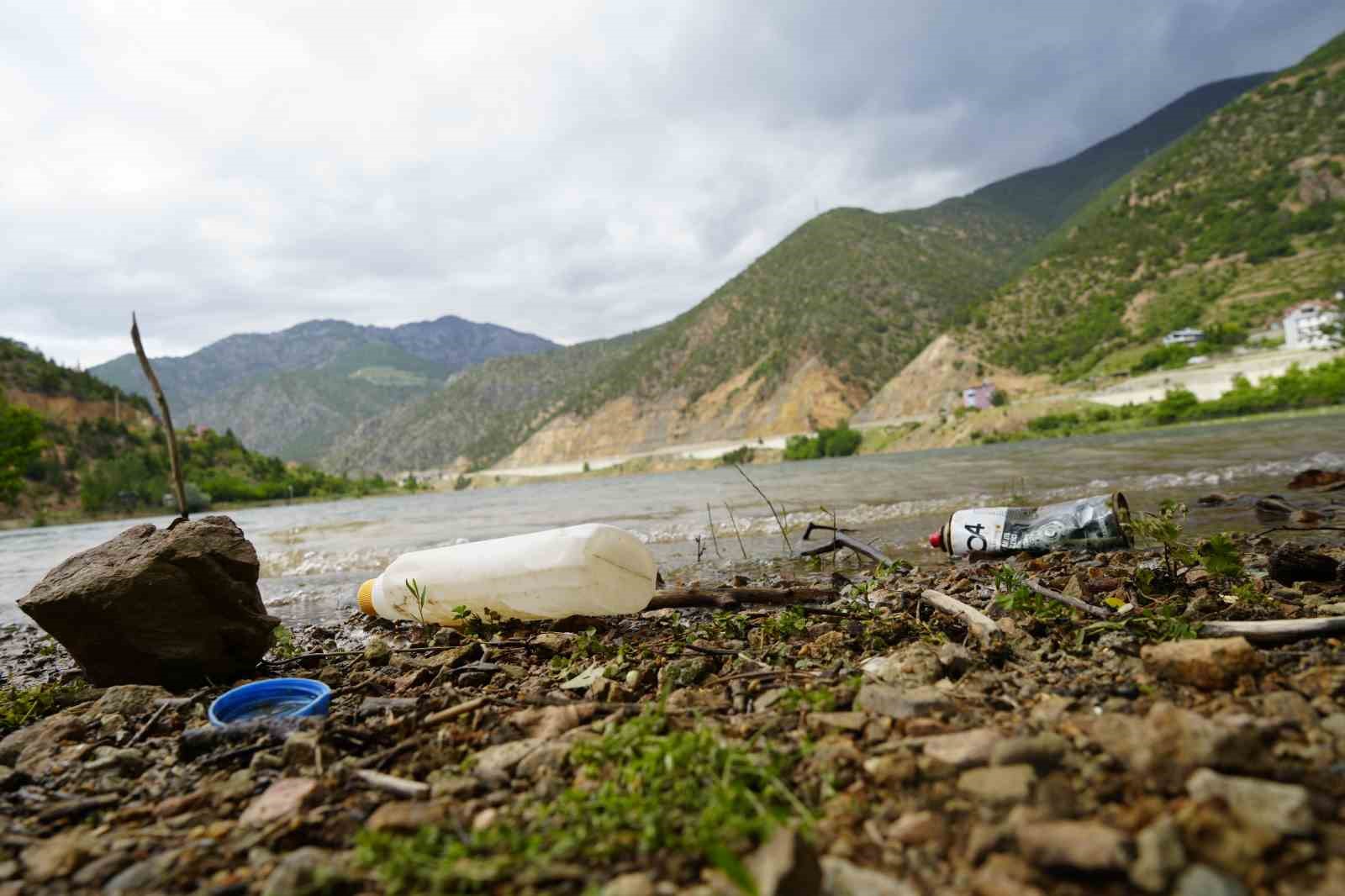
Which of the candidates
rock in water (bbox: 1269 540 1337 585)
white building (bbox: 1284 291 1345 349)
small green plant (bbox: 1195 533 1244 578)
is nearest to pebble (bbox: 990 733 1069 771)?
small green plant (bbox: 1195 533 1244 578)

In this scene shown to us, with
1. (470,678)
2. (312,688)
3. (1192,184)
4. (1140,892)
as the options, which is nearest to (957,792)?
(1140,892)

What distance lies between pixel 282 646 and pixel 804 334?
339 feet

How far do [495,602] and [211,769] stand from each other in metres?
2.08

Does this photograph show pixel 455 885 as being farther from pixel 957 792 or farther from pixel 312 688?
pixel 312 688

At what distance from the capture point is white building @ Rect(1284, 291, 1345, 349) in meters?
55.0

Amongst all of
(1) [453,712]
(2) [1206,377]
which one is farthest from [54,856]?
(2) [1206,377]

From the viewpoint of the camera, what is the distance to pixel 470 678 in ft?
10.4


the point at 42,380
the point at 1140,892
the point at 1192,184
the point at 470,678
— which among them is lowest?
the point at 470,678

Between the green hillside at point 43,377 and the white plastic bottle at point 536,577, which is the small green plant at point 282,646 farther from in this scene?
the green hillside at point 43,377

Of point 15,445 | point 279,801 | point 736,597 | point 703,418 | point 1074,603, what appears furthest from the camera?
point 703,418

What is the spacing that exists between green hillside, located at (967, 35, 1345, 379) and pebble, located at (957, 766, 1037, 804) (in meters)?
78.4

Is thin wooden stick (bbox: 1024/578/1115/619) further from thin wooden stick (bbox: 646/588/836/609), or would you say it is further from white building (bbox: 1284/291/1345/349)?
white building (bbox: 1284/291/1345/349)

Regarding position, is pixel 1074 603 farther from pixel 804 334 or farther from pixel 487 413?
pixel 487 413

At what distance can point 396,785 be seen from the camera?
183cm
